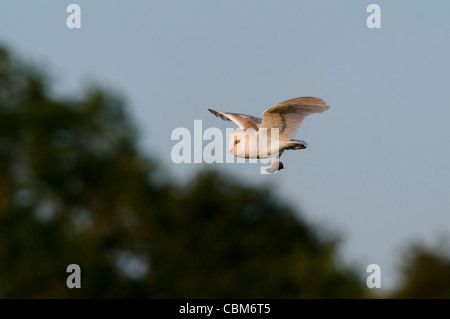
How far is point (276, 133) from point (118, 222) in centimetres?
3811

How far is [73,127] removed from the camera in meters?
54.4

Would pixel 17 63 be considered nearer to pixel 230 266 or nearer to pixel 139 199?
pixel 139 199

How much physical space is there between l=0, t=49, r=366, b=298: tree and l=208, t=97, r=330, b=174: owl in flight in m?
27.5

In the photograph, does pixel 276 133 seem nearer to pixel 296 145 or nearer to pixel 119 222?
pixel 296 145

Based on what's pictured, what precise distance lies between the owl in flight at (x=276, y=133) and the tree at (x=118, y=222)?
1081 inches

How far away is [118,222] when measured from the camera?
161ft

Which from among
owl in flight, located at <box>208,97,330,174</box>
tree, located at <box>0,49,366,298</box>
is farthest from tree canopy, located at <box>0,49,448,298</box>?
owl in flight, located at <box>208,97,330,174</box>

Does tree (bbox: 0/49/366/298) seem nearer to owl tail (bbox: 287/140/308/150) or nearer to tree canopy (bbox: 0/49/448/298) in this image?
tree canopy (bbox: 0/49/448/298)

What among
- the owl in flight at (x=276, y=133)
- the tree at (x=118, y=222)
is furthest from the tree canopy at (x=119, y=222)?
the owl in flight at (x=276, y=133)

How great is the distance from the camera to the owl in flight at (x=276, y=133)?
37.0 ft

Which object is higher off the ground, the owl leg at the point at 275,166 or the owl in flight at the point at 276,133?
the owl in flight at the point at 276,133

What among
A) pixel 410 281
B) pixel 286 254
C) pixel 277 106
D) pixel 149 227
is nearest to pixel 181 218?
pixel 149 227

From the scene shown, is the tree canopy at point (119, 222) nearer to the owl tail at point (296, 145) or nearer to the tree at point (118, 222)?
the tree at point (118, 222)

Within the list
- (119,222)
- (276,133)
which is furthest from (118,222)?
(276,133)
